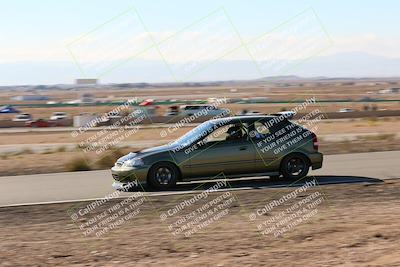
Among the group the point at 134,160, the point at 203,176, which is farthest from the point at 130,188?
the point at 203,176

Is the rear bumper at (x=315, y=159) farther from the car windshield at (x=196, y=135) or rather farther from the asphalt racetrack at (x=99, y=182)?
the car windshield at (x=196, y=135)

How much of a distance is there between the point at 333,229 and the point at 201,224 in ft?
6.27

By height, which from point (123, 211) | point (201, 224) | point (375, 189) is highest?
point (123, 211)

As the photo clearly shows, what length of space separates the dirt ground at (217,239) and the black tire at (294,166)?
275cm

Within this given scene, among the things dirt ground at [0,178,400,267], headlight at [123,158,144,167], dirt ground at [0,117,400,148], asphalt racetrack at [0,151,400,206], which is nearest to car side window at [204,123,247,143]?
asphalt racetrack at [0,151,400,206]

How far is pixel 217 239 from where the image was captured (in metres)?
8.12

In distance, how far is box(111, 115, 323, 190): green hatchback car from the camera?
525 inches

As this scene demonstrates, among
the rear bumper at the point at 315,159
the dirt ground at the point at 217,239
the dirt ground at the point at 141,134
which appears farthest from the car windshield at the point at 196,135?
the dirt ground at the point at 141,134

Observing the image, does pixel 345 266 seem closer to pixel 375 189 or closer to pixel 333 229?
pixel 333 229

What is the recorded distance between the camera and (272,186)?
13266 millimetres

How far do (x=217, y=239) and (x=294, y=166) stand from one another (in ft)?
20.6

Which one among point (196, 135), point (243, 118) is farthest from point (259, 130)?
point (196, 135)

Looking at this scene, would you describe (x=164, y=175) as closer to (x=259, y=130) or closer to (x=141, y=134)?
(x=259, y=130)

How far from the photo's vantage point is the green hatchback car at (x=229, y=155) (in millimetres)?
13328
